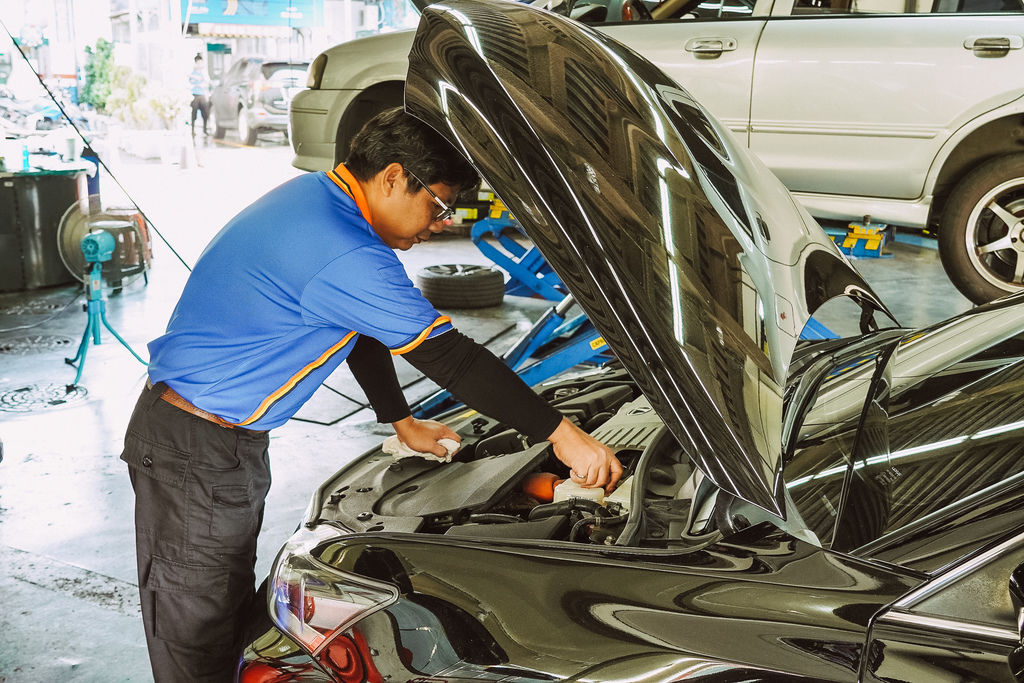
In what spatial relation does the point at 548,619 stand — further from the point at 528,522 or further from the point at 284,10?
the point at 284,10

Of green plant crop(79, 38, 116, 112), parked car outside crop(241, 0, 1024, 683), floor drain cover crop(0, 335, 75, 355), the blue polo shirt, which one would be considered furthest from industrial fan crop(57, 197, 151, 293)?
parked car outside crop(241, 0, 1024, 683)

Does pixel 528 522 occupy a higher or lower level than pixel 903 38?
lower

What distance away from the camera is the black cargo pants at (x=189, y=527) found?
1841 mm

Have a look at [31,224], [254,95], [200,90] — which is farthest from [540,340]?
[254,95]

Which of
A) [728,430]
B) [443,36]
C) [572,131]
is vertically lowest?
[728,430]

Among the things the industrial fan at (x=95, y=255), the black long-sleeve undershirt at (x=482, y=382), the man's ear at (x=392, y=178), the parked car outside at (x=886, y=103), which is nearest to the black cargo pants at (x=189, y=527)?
the black long-sleeve undershirt at (x=482, y=382)

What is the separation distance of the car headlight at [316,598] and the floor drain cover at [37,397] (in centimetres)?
356

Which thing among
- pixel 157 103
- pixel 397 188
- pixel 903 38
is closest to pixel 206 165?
pixel 157 103

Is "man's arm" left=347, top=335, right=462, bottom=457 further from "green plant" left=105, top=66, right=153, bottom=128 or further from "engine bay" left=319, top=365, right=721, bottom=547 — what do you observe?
"green plant" left=105, top=66, right=153, bottom=128

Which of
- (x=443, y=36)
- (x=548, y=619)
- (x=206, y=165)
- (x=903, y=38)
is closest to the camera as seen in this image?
(x=548, y=619)

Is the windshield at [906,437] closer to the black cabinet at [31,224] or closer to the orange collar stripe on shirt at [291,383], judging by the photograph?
the orange collar stripe on shirt at [291,383]

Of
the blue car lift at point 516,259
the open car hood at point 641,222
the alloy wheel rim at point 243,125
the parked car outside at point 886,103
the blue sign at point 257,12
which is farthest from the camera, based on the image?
the alloy wheel rim at point 243,125

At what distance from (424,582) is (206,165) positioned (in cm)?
582

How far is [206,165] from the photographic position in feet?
21.7
